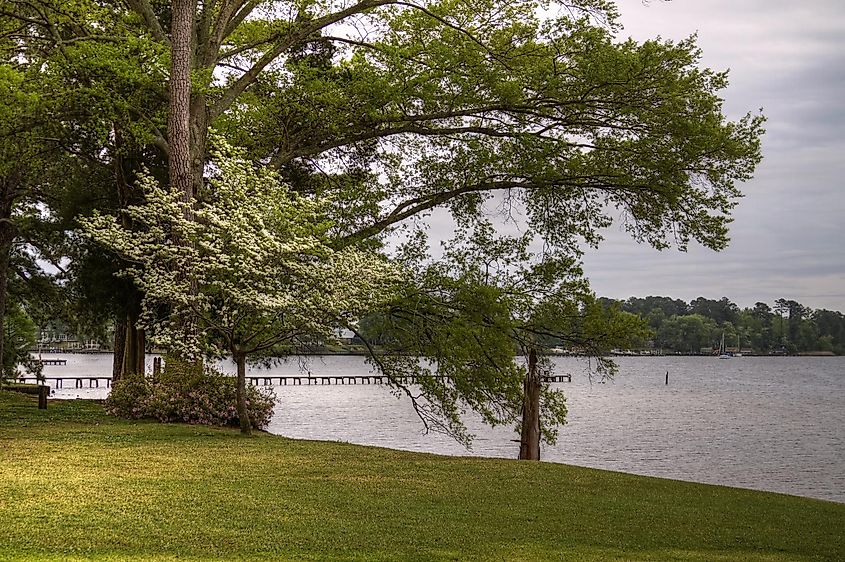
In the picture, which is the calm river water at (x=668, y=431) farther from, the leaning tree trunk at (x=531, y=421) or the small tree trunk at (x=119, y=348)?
the leaning tree trunk at (x=531, y=421)

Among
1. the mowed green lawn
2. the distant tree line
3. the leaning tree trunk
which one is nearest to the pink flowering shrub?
the mowed green lawn

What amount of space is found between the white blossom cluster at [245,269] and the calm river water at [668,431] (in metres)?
15.6

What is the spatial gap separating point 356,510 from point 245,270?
7084 mm

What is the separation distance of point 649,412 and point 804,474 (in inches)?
1100

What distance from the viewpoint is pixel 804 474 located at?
101 ft

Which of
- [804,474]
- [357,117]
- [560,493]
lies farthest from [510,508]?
[804,474]

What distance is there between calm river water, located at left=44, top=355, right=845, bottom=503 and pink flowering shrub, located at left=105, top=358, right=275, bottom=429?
45.3 feet

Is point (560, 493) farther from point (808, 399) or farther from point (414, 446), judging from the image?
point (808, 399)

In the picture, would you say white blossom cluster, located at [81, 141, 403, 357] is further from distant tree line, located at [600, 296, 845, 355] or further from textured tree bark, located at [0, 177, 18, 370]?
distant tree line, located at [600, 296, 845, 355]

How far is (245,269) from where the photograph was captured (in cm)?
1573

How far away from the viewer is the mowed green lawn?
7.83 m

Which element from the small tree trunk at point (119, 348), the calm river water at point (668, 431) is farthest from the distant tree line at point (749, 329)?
the small tree trunk at point (119, 348)

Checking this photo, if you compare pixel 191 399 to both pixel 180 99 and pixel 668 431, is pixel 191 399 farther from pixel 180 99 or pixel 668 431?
pixel 668 431

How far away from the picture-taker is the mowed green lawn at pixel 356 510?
25.7ft
